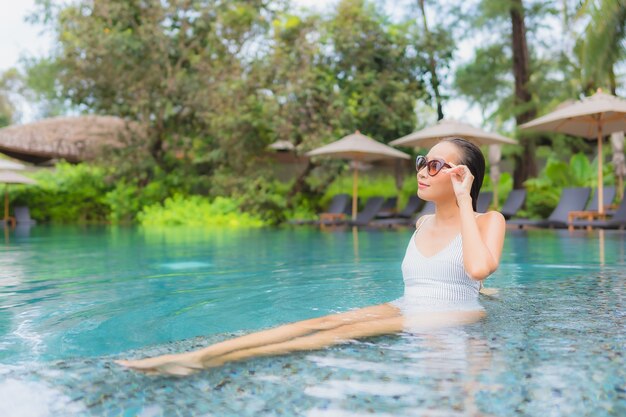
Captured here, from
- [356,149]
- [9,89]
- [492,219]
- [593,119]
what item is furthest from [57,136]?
[9,89]

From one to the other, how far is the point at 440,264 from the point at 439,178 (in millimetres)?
424

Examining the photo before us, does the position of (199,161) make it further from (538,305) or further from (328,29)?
(538,305)

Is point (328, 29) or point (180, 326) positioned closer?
point (180, 326)

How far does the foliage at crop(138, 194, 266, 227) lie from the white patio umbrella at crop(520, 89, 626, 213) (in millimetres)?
8744

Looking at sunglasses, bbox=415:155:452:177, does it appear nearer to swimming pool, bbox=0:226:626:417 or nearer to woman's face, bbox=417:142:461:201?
woman's face, bbox=417:142:461:201

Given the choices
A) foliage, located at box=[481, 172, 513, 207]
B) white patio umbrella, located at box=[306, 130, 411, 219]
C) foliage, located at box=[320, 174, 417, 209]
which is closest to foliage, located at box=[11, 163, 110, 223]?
foliage, located at box=[320, 174, 417, 209]

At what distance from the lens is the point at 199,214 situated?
65.2 ft

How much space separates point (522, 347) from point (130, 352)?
1.68m

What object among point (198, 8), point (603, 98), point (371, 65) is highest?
point (198, 8)

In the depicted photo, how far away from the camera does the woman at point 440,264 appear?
2689 mm

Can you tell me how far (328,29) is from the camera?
767 inches

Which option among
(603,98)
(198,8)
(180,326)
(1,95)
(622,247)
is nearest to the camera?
(180,326)

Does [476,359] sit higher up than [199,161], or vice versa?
[199,161]

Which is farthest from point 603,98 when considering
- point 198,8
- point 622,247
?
point 198,8
